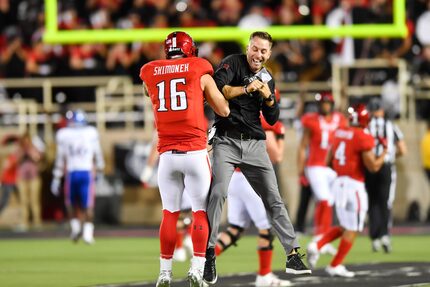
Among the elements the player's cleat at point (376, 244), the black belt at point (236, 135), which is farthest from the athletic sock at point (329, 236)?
the black belt at point (236, 135)

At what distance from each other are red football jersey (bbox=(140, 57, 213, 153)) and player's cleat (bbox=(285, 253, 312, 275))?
4.01 feet

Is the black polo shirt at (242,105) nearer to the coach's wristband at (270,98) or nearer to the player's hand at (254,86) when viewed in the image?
the coach's wristband at (270,98)

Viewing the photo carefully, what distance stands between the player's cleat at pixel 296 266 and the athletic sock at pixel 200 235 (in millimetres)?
782

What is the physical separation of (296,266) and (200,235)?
0.89 m

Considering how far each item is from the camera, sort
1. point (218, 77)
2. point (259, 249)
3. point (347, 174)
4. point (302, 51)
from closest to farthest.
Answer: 1. point (218, 77)
2. point (259, 249)
3. point (347, 174)
4. point (302, 51)

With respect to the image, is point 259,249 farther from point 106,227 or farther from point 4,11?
point 4,11

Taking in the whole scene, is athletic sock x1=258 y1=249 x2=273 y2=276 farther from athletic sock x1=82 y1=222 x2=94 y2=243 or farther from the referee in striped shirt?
athletic sock x1=82 y1=222 x2=94 y2=243

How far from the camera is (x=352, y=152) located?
527 inches

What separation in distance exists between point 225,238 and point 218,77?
7.83 feet

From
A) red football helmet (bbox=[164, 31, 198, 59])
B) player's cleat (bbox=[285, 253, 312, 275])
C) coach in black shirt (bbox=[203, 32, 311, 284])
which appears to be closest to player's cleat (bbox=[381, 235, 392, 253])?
coach in black shirt (bbox=[203, 32, 311, 284])

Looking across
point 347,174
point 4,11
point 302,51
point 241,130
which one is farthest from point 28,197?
point 241,130

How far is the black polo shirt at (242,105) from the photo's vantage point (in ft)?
34.3

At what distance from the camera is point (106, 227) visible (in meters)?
22.6

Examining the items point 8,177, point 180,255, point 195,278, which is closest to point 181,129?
point 195,278
